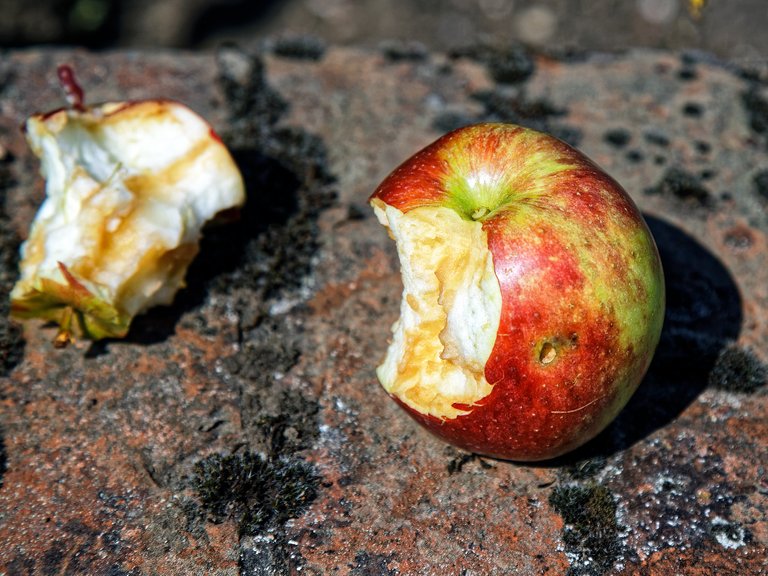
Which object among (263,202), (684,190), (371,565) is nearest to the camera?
(371,565)

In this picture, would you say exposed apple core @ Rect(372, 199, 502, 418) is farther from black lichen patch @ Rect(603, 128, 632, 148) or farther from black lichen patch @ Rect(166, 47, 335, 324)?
black lichen patch @ Rect(603, 128, 632, 148)

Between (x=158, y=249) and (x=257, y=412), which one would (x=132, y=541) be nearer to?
(x=257, y=412)

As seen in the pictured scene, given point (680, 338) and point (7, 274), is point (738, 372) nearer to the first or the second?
point (680, 338)

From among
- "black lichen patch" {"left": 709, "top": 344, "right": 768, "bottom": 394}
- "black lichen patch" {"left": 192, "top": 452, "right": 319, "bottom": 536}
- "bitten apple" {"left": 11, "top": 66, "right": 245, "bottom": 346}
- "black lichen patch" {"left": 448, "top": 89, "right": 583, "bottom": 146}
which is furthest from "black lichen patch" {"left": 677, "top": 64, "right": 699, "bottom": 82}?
"black lichen patch" {"left": 192, "top": 452, "right": 319, "bottom": 536}

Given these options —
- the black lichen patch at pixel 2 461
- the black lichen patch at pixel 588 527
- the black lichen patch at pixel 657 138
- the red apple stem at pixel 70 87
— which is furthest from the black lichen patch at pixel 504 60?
the black lichen patch at pixel 2 461

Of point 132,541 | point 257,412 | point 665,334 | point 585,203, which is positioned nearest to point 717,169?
point 665,334

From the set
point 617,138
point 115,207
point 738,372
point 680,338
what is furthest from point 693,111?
point 115,207
